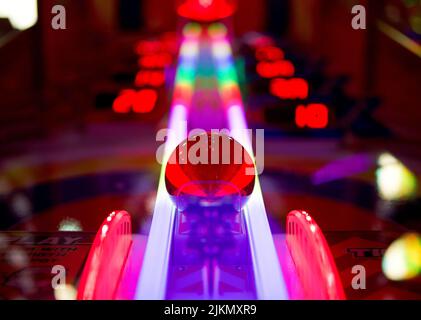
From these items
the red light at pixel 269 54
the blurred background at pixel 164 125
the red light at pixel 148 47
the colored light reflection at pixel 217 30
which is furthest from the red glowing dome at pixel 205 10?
the red light at pixel 269 54

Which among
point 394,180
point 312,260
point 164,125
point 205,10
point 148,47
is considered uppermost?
point 205,10

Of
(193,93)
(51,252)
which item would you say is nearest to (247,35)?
(193,93)

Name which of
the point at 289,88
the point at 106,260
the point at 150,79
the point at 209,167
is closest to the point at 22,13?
the point at 150,79

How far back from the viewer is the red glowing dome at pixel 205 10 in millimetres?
14969

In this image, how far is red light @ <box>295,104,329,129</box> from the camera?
8453 mm

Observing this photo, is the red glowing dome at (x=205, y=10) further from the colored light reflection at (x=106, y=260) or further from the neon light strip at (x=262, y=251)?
the colored light reflection at (x=106, y=260)

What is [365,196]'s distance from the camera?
5543 mm

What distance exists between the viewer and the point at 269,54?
11781mm

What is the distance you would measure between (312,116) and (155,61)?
171 inches

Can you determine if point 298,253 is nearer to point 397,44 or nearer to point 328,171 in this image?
point 328,171

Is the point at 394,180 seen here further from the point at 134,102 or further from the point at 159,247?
the point at 134,102

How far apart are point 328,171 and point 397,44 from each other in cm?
264

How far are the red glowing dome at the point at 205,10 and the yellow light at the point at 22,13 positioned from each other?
7712mm
